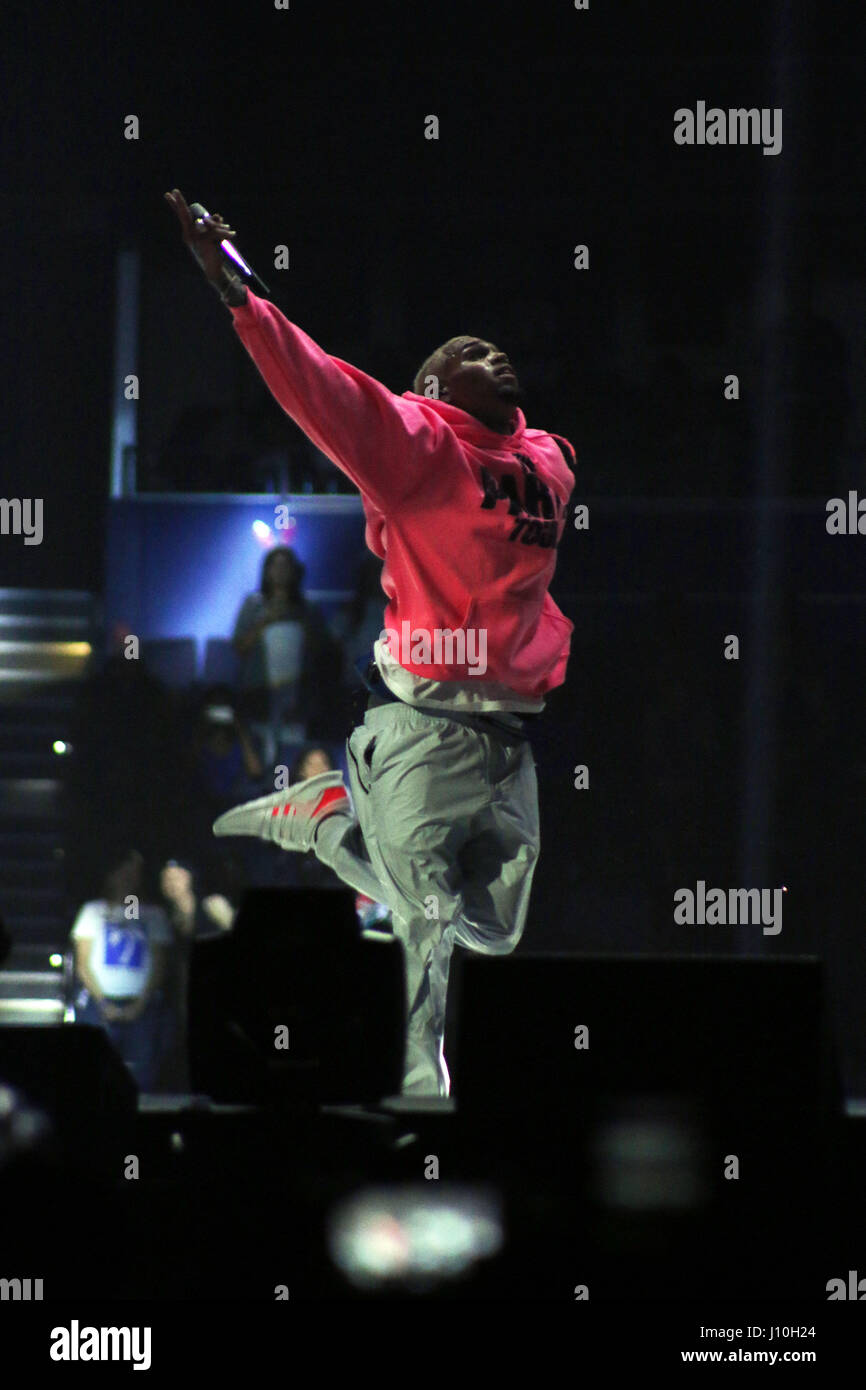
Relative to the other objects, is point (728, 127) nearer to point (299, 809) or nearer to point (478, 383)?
point (478, 383)

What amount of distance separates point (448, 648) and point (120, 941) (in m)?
1.26

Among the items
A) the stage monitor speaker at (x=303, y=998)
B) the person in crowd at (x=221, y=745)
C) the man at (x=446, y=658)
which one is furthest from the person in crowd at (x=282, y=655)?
the stage monitor speaker at (x=303, y=998)

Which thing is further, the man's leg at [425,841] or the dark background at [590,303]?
the dark background at [590,303]

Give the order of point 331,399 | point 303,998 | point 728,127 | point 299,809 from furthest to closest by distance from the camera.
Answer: point 728,127
point 299,809
point 331,399
point 303,998

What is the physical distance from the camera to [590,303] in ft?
14.7

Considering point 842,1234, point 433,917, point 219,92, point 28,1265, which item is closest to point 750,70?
point 219,92

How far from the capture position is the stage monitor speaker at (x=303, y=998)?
2.84 metres

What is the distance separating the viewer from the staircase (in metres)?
4.49

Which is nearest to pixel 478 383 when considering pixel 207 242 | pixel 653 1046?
pixel 207 242

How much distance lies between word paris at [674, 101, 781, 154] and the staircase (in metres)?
1.74

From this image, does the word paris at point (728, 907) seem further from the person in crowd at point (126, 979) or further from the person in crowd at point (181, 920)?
the person in crowd at point (126, 979)

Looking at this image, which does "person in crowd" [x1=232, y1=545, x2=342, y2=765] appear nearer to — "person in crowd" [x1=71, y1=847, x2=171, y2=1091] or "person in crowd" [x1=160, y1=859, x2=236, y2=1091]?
"person in crowd" [x1=160, y1=859, x2=236, y2=1091]

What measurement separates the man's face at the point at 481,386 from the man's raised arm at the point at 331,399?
0.12 meters
